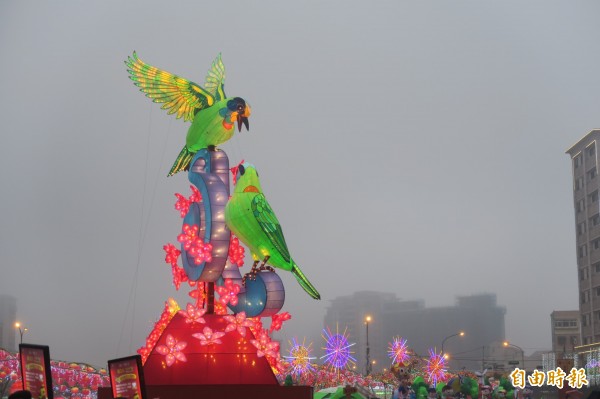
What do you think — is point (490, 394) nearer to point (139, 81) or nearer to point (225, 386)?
point (225, 386)

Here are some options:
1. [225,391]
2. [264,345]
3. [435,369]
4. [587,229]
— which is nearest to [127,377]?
[225,391]

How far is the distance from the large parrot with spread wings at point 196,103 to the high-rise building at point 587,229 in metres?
62.2

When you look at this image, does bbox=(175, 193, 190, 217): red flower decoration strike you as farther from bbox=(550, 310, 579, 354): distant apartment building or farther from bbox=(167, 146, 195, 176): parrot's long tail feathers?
bbox=(550, 310, 579, 354): distant apartment building

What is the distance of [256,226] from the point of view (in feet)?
90.4

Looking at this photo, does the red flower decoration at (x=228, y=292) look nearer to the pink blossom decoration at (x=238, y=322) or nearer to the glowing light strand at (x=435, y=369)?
the pink blossom decoration at (x=238, y=322)

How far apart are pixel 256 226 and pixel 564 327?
97.9 meters

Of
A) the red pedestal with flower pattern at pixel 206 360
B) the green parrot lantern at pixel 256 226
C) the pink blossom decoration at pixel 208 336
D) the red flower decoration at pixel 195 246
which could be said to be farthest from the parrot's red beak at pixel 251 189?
the pink blossom decoration at pixel 208 336

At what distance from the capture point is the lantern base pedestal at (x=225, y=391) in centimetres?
2596

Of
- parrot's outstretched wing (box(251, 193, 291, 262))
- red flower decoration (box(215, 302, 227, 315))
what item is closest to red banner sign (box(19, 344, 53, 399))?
parrot's outstretched wing (box(251, 193, 291, 262))

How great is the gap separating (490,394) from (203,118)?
23.6 meters

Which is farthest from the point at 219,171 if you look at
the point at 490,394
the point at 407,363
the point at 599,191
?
the point at 599,191

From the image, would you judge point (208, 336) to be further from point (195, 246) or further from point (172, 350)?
point (195, 246)

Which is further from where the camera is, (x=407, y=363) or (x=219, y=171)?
(x=407, y=363)

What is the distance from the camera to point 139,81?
3062 cm
